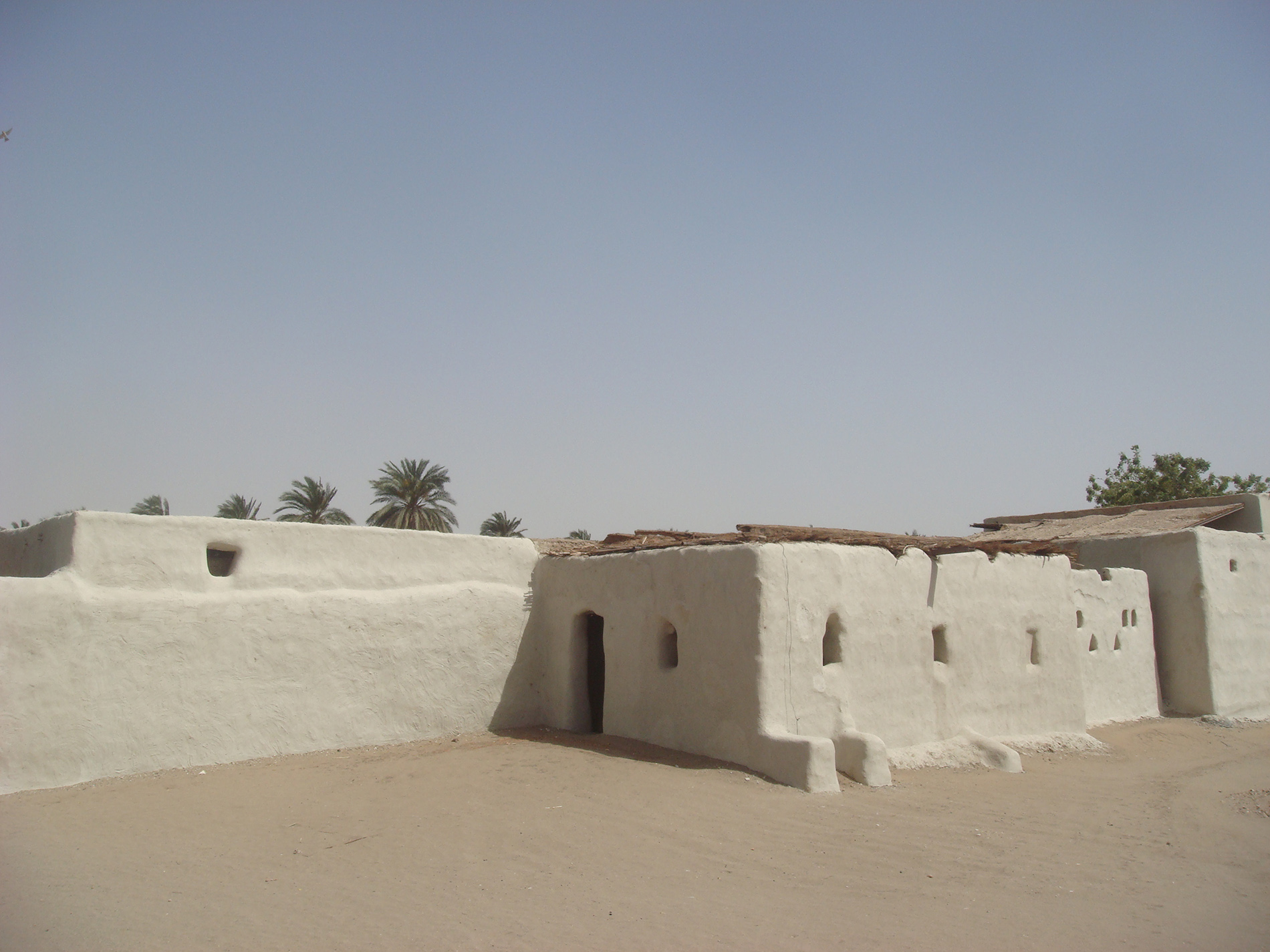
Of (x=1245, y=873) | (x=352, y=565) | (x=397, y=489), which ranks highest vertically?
(x=397, y=489)

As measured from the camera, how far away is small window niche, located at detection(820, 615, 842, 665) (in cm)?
988

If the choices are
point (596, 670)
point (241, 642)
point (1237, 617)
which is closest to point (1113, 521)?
point (1237, 617)

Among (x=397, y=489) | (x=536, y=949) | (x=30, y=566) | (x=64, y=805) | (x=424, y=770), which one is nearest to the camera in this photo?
(x=536, y=949)

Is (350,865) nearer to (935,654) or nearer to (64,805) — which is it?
(64,805)

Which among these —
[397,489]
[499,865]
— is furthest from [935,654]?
[397,489]

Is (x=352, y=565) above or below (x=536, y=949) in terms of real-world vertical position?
above

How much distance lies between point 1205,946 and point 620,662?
6869mm

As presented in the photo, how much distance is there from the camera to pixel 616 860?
6.75 m

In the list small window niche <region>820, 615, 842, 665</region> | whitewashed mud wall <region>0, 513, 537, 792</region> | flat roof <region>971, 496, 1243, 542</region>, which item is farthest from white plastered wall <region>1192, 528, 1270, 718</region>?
whitewashed mud wall <region>0, 513, 537, 792</region>

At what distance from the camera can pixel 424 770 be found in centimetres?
945

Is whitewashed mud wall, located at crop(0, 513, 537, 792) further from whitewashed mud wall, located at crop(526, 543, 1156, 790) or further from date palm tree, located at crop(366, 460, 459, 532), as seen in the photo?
date palm tree, located at crop(366, 460, 459, 532)

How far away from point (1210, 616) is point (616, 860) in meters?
12.9

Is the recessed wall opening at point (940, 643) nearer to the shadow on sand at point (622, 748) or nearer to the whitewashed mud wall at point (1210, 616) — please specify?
the shadow on sand at point (622, 748)

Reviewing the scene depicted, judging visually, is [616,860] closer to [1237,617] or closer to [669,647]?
[669,647]
